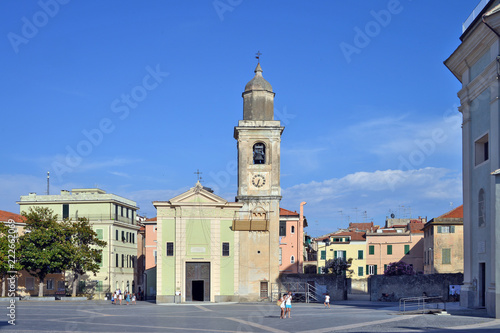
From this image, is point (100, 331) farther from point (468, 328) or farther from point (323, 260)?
point (323, 260)

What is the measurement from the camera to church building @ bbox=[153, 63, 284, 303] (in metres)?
47.7

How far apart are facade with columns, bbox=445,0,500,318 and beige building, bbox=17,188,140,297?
40666mm

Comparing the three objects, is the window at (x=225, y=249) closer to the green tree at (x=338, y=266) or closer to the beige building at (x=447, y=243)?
the green tree at (x=338, y=266)

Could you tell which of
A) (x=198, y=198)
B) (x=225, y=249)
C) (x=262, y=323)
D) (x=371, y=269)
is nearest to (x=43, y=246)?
(x=198, y=198)

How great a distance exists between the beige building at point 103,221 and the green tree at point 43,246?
978 centimetres

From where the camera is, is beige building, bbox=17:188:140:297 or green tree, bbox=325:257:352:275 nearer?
beige building, bbox=17:188:140:297

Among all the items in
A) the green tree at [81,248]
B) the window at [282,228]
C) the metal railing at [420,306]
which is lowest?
the metal railing at [420,306]

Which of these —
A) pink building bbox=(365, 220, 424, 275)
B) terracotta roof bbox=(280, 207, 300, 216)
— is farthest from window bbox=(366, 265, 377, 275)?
terracotta roof bbox=(280, 207, 300, 216)

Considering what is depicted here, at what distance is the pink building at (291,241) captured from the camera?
58.6 meters

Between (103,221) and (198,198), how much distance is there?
65.7 feet

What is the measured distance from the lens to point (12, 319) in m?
29.8

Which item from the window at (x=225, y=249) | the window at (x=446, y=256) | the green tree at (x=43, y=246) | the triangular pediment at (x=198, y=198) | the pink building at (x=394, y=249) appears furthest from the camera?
the pink building at (x=394, y=249)

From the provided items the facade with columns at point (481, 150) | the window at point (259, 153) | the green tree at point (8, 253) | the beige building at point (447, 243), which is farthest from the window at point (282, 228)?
the facade with columns at point (481, 150)

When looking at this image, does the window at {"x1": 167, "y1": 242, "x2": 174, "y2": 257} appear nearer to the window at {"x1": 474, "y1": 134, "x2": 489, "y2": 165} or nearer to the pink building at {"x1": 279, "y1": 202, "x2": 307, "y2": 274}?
the pink building at {"x1": 279, "y1": 202, "x2": 307, "y2": 274}
